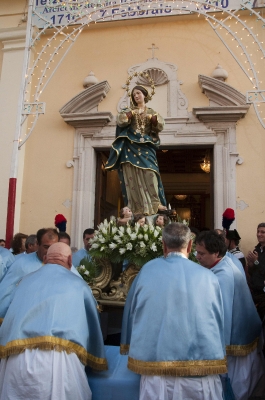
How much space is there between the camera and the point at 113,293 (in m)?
3.69

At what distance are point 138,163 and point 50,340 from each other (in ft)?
9.30

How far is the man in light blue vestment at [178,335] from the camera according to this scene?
217cm

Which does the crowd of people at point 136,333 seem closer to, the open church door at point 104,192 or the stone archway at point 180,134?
the stone archway at point 180,134

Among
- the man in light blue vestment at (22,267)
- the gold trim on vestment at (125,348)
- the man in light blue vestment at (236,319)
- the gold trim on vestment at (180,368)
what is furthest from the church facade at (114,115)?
the gold trim on vestment at (180,368)

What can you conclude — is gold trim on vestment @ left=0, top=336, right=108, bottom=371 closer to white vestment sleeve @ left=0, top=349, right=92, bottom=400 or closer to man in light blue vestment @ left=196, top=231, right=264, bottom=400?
white vestment sleeve @ left=0, top=349, right=92, bottom=400

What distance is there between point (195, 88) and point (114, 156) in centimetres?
365

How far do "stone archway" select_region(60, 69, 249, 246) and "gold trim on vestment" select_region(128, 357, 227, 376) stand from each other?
5.09 m

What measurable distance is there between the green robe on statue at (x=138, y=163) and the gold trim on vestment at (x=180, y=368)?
2.52 m

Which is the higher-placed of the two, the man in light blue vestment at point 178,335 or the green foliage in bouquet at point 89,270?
the green foliage in bouquet at point 89,270

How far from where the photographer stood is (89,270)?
3807 mm

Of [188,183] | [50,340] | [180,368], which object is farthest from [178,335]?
[188,183]

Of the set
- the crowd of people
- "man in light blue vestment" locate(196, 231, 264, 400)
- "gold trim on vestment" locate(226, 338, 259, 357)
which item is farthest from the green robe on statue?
the crowd of people

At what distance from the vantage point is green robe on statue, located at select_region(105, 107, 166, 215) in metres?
4.70

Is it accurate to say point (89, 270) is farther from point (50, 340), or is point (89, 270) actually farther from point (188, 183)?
point (188, 183)
